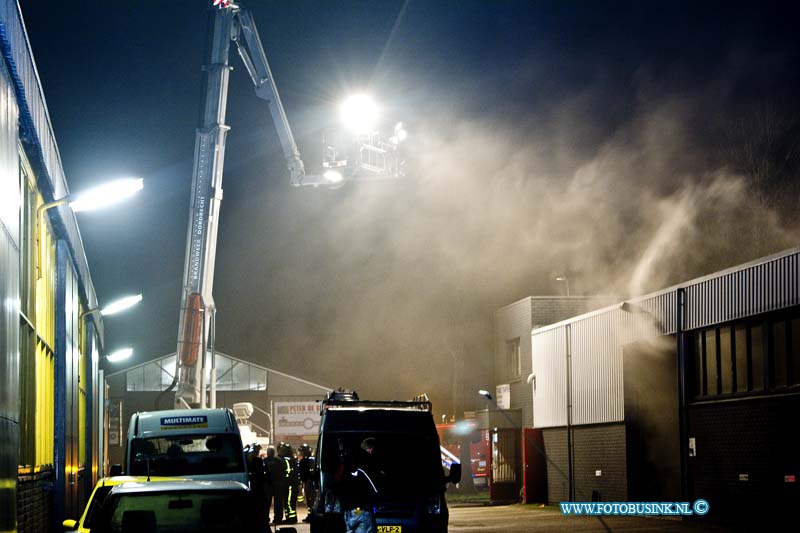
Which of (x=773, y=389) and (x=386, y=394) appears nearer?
(x=773, y=389)

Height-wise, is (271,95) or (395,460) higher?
(271,95)

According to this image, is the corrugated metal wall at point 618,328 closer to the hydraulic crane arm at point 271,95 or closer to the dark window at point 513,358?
the dark window at point 513,358

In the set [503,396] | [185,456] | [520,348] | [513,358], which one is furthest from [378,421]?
[503,396]

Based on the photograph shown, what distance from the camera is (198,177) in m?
32.9

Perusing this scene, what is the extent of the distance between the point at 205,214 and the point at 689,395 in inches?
612

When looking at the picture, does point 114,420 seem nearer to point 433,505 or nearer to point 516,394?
point 516,394

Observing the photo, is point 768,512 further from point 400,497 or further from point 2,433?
point 2,433

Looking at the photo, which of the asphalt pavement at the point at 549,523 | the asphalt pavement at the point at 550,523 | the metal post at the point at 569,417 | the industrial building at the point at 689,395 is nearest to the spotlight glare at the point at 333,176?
the industrial building at the point at 689,395

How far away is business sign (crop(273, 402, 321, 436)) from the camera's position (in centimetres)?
5294

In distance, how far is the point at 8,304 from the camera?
12.7 metres

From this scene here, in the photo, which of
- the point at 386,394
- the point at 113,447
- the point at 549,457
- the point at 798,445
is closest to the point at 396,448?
the point at 798,445

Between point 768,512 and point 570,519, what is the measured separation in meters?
5.56

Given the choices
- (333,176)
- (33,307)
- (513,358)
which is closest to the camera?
(33,307)

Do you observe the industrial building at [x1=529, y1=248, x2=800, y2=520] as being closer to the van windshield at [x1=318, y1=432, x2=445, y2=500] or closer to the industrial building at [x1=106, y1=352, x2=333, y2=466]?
the van windshield at [x1=318, y1=432, x2=445, y2=500]
